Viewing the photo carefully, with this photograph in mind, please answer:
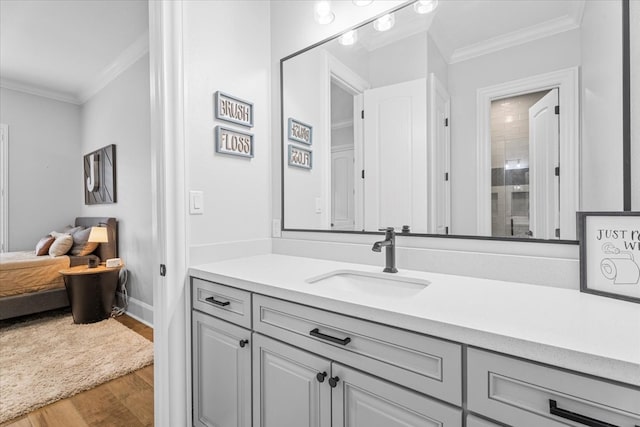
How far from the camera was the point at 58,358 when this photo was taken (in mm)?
2334

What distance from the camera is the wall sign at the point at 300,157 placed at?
1.83 meters

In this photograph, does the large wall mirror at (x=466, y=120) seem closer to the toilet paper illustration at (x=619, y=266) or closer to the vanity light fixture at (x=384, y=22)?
the vanity light fixture at (x=384, y=22)

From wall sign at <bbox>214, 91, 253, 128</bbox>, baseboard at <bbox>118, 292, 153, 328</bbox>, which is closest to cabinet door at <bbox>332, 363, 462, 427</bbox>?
wall sign at <bbox>214, 91, 253, 128</bbox>

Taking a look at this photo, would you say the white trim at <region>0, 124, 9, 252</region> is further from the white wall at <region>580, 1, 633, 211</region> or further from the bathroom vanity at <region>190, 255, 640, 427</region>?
the white wall at <region>580, 1, 633, 211</region>

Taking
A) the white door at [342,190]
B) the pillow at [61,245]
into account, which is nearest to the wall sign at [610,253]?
the white door at [342,190]

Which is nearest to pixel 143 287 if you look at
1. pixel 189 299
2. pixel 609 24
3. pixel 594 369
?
pixel 189 299

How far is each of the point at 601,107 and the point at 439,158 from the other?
0.53 metres

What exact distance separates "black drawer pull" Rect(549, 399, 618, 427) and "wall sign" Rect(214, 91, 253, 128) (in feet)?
5.46

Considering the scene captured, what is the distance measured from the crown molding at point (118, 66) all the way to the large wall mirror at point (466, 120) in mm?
2215

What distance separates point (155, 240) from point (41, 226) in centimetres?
423

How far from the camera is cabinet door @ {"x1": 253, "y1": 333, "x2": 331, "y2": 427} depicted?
985 mm

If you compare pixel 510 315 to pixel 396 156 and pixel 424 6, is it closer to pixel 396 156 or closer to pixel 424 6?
pixel 396 156

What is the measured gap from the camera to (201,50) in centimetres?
156

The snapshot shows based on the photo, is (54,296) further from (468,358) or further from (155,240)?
(468,358)
